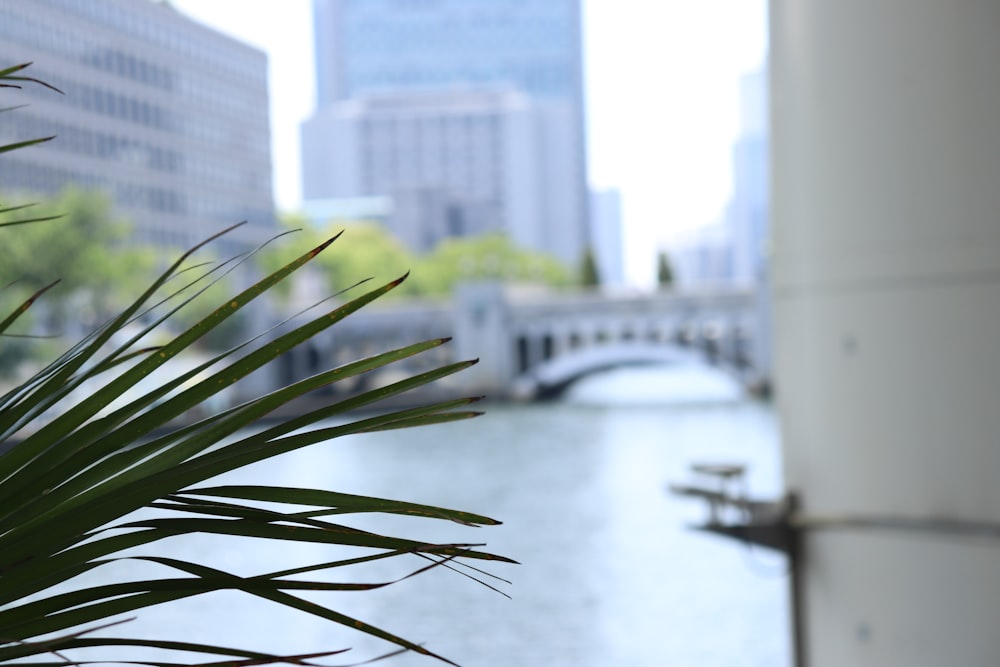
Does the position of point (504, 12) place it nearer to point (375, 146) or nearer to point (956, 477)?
point (375, 146)

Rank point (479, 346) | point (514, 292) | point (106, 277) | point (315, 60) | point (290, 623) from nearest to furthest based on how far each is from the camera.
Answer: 1. point (290, 623)
2. point (106, 277)
3. point (479, 346)
4. point (514, 292)
5. point (315, 60)

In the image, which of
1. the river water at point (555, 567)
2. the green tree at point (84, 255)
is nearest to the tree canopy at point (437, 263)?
the river water at point (555, 567)

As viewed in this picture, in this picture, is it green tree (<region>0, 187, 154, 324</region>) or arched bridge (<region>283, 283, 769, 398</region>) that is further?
arched bridge (<region>283, 283, 769, 398</region>)

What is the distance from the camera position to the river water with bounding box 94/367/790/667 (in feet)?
27.8

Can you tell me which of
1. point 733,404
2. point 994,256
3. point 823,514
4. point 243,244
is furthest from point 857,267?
point 733,404

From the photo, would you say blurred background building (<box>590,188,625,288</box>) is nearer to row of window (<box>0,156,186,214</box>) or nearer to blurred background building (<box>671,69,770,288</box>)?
blurred background building (<box>671,69,770,288</box>)

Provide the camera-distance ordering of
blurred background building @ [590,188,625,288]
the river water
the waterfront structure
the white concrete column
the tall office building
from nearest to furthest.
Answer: the white concrete column
the waterfront structure
the river water
the tall office building
blurred background building @ [590,188,625,288]

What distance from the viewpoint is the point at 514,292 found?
118ft

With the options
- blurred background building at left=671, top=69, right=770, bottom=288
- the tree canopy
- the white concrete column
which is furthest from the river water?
blurred background building at left=671, top=69, right=770, bottom=288

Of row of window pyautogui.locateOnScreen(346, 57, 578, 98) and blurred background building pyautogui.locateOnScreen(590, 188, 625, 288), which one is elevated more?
row of window pyautogui.locateOnScreen(346, 57, 578, 98)

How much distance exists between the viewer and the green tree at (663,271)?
37.6 metres

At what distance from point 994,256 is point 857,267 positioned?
0.26 m

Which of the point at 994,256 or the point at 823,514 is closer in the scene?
the point at 994,256

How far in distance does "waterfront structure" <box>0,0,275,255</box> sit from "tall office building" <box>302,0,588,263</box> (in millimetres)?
41560
